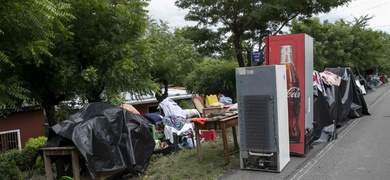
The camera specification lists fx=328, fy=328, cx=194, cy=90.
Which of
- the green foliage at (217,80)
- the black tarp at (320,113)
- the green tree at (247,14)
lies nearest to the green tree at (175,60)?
the green foliage at (217,80)

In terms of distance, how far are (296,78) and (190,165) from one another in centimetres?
271

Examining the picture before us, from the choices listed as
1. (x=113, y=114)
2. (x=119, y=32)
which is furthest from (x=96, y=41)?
(x=113, y=114)

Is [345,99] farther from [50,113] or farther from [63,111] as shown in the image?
[50,113]

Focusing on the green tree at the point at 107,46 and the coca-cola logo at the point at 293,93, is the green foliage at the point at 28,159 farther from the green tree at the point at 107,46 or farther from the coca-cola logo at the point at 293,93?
the coca-cola logo at the point at 293,93

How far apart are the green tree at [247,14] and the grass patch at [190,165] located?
6818 mm

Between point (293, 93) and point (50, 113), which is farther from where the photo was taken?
point (50, 113)

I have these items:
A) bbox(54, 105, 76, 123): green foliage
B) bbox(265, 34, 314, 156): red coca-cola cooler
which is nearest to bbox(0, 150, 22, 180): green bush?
bbox(54, 105, 76, 123): green foliage

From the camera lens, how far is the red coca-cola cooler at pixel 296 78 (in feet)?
21.1

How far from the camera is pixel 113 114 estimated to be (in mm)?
5680

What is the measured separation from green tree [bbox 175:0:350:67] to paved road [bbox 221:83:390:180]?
5.90 meters

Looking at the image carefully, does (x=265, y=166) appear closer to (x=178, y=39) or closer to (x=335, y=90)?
(x=335, y=90)

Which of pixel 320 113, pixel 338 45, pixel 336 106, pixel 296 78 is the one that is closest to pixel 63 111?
pixel 296 78

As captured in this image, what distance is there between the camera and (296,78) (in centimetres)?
656

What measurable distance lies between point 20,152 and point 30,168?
556 mm
